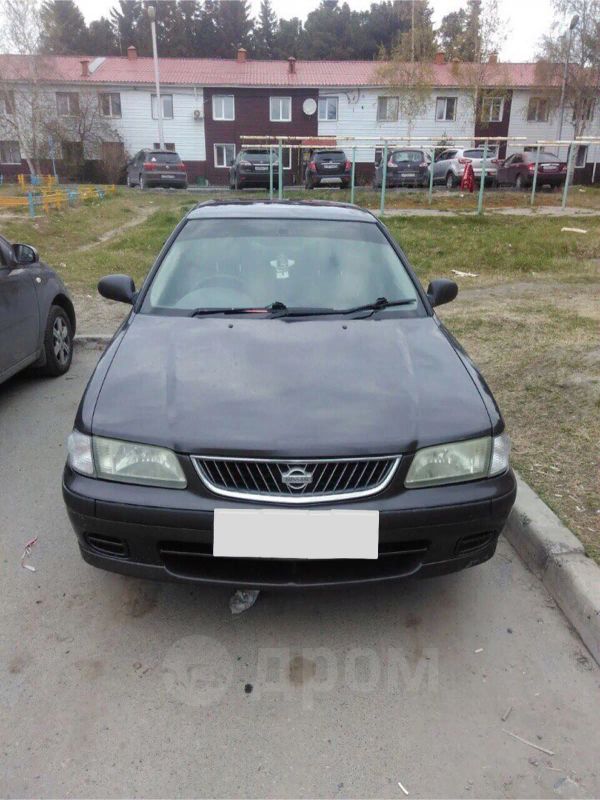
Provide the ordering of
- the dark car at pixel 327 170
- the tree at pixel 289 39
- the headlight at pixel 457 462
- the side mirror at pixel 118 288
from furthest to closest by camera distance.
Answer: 1. the tree at pixel 289 39
2. the dark car at pixel 327 170
3. the side mirror at pixel 118 288
4. the headlight at pixel 457 462

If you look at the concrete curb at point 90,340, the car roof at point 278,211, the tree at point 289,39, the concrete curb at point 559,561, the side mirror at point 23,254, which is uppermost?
the tree at point 289,39

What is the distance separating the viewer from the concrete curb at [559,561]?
8.40 ft

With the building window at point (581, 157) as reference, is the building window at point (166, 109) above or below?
above

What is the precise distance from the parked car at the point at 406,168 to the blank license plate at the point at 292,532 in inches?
867

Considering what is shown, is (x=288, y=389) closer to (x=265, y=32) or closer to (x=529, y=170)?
(x=529, y=170)

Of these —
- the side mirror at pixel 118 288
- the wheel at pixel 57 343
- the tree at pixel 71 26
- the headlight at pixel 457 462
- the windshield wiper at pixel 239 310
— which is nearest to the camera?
the headlight at pixel 457 462

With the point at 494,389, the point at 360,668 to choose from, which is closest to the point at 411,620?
the point at 360,668

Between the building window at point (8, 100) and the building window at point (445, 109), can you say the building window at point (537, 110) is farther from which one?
the building window at point (8, 100)

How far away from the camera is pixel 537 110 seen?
37000 millimetres

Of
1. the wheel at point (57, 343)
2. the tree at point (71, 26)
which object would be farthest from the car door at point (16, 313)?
the tree at point (71, 26)

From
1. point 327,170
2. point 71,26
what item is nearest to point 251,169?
point 327,170

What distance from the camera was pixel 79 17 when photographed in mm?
60625

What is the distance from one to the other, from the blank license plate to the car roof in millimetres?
2342

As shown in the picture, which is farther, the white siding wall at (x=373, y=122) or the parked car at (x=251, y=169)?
the white siding wall at (x=373, y=122)
